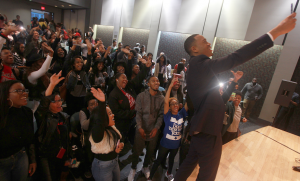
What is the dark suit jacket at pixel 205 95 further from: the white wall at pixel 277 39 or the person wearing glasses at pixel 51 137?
the white wall at pixel 277 39

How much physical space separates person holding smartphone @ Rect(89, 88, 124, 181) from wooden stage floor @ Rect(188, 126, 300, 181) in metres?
1.22

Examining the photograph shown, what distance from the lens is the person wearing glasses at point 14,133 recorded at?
1513 millimetres

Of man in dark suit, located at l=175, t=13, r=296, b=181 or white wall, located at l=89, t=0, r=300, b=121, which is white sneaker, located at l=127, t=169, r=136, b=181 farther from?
white wall, located at l=89, t=0, r=300, b=121

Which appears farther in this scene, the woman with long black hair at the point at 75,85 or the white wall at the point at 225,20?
the white wall at the point at 225,20

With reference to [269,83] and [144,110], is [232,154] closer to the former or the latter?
[144,110]

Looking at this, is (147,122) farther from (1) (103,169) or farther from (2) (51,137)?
(2) (51,137)

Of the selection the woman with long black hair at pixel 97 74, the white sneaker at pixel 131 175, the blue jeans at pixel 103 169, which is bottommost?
the white sneaker at pixel 131 175

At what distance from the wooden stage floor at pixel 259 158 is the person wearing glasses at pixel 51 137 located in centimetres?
178

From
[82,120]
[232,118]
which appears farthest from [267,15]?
[82,120]

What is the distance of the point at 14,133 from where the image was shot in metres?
1.56

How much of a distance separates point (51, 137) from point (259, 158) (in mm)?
3358

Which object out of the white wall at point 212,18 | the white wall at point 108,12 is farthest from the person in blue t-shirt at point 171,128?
the white wall at point 108,12

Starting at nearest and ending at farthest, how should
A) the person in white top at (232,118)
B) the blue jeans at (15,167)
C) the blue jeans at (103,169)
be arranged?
1. the blue jeans at (15,167)
2. the blue jeans at (103,169)
3. the person in white top at (232,118)

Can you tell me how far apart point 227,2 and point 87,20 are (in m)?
9.61
